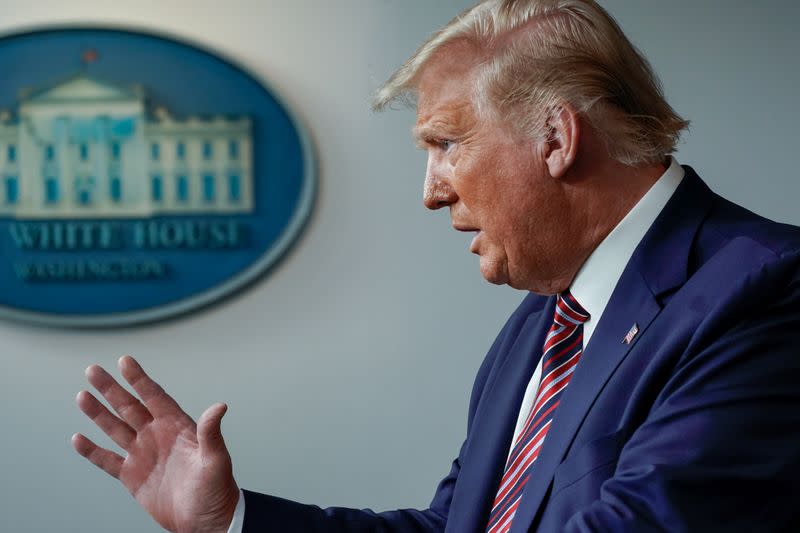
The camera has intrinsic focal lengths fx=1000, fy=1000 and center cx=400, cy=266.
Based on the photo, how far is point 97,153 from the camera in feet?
9.22

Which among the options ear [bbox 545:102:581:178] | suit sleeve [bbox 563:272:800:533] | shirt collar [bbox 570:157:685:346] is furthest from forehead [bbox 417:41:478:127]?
suit sleeve [bbox 563:272:800:533]

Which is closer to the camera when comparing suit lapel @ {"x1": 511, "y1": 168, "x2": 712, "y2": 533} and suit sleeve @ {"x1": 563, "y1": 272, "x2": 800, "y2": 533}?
suit sleeve @ {"x1": 563, "y1": 272, "x2": 800, "y2": 533}

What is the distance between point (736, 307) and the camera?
43.2 inches

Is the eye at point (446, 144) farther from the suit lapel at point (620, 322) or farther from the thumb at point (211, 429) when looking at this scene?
the thumb at point (211, 429)

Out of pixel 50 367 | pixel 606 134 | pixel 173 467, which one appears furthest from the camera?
pixel 50 367

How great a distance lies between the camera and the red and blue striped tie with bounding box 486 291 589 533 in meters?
1.34

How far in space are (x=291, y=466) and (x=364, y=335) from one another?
0.43 metres

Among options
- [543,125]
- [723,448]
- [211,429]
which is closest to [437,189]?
[543,125]

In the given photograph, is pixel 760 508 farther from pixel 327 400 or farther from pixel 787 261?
pixel 327 400

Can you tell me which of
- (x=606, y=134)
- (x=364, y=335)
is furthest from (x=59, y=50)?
(x=606, y=134)

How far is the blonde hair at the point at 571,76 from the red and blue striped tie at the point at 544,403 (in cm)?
23

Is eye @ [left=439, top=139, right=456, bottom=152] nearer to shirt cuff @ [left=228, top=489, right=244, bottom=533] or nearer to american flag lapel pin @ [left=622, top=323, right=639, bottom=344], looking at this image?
american flag lapel pin @ [left=622, top=323, right=639, bottom=344]

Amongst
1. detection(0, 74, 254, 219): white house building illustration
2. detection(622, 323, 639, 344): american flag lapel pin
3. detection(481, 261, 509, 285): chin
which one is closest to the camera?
detection(622, 323, 639, 344): american flag lapel pin

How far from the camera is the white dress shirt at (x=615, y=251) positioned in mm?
1316
